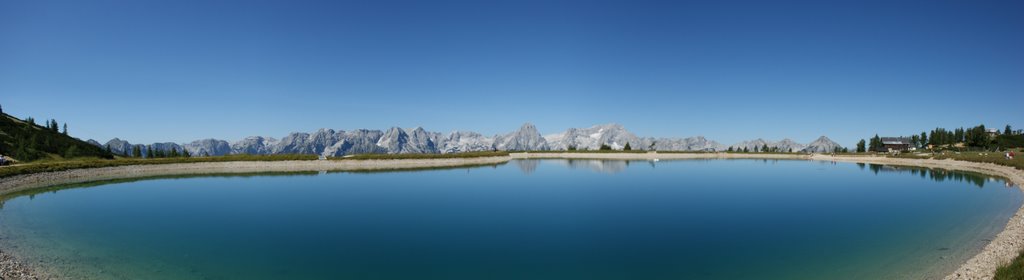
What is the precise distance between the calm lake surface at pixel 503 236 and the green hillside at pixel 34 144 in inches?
1737

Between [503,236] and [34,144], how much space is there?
274 ft

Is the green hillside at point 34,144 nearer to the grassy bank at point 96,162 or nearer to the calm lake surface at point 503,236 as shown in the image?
the grassy bank at point 96,162

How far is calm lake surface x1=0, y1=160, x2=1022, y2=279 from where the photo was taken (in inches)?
500

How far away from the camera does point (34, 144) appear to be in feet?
215

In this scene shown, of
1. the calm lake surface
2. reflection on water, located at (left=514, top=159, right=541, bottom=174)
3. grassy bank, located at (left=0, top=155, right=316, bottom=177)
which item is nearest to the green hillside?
grassy bank, located at (left=0, top=155, right=316, bottom=177)

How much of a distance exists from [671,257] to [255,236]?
48.9ft

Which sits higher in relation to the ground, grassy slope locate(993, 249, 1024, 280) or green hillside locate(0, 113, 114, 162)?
green hillside locate(0, 113, 114, 162)

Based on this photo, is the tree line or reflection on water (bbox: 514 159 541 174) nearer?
reflection on water (bbox: 514 159 541 174)

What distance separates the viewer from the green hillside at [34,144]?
61541 millimetres

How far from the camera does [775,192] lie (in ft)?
111

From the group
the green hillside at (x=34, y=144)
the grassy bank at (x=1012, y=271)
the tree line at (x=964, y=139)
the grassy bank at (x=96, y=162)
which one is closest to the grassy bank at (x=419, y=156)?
the grassy bank at (x=96, y=162)

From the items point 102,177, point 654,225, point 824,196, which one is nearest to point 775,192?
point 824,196

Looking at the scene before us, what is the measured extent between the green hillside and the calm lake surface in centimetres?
4411

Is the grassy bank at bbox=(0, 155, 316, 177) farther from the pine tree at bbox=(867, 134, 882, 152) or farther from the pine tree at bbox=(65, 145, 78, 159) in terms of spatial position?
the pine tree at bbox=(867, 134, 882, 152)
